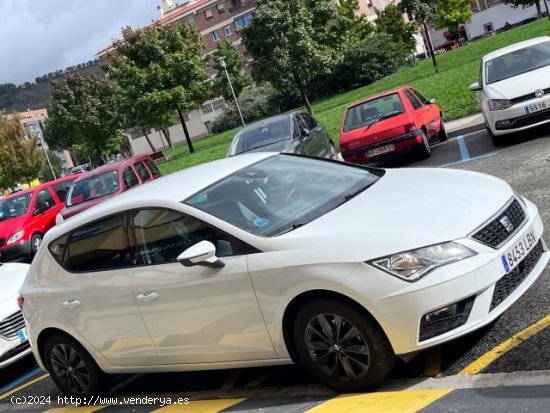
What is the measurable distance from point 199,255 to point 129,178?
11522mm

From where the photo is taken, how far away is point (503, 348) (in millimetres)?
4207

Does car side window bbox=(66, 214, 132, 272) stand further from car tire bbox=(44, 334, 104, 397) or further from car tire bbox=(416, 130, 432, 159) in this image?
car tire bbox=(416, 130, 432, 159)

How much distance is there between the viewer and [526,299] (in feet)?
15.8

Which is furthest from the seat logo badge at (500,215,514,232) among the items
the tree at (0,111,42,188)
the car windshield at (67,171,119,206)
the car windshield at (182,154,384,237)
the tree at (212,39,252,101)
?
the tree at (212,39,252,101)

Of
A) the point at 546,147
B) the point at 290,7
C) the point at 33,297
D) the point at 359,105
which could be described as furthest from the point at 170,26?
the point at 33,297

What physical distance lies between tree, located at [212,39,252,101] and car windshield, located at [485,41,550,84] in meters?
56.2

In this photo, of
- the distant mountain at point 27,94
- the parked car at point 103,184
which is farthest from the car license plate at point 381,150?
the distant mountain at point 27,94

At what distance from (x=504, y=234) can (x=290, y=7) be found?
31.7m

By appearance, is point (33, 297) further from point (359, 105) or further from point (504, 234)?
point (359, 105)

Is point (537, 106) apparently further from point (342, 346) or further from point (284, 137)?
point (342, 346)

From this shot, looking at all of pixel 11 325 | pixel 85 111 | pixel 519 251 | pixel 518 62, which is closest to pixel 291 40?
pixel 518 62

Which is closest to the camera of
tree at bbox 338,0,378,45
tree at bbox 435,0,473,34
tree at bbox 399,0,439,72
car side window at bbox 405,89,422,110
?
car side window at bbox 405,89,422,110

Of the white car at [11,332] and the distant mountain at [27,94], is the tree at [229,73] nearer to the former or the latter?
the white car at [11,332]

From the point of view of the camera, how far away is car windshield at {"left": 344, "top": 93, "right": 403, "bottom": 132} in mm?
13273
